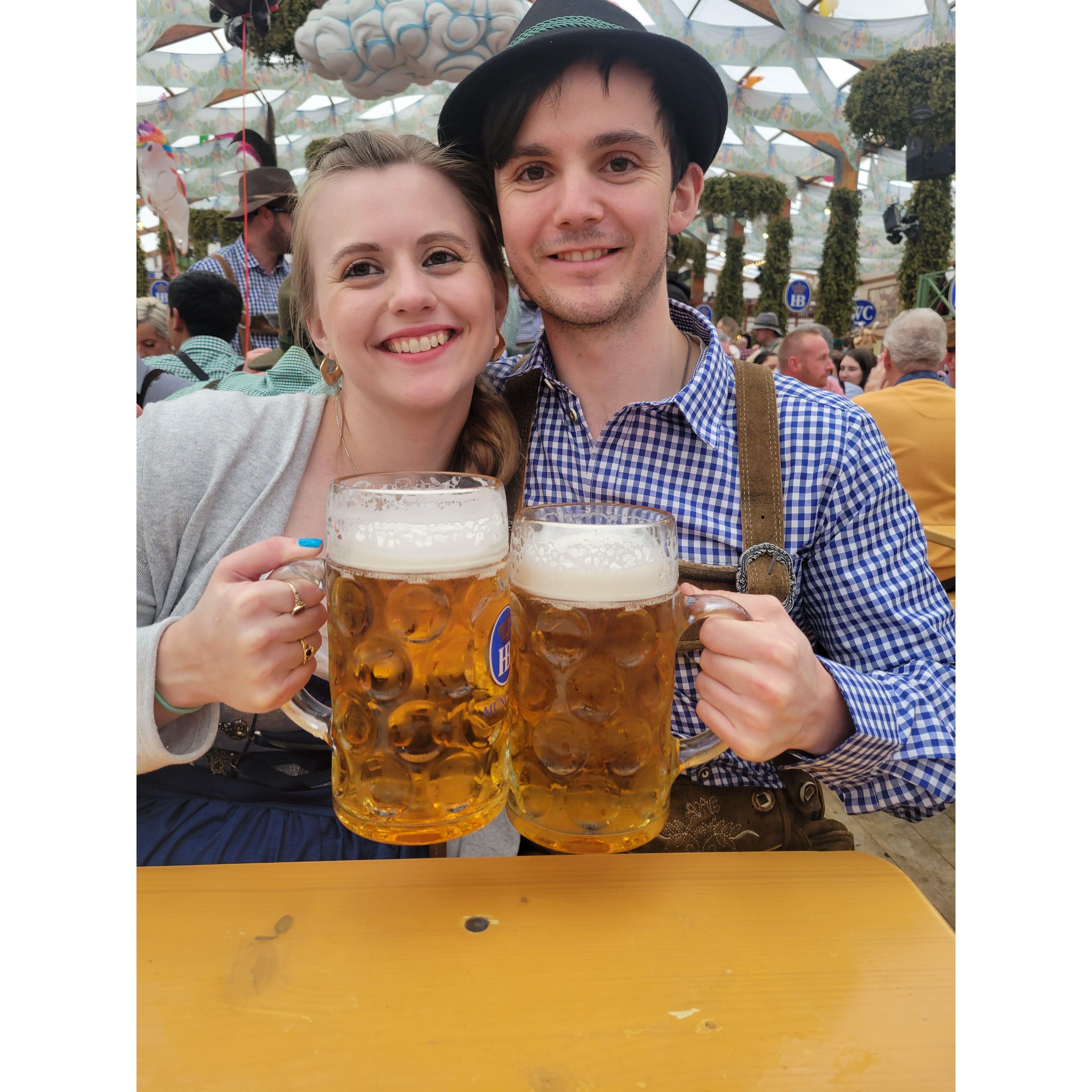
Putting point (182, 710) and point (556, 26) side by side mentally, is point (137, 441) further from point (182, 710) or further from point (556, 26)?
point (556, 26)

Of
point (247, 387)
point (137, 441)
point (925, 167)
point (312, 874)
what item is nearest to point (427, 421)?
point (137, 441)

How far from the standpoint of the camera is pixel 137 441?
1279mm

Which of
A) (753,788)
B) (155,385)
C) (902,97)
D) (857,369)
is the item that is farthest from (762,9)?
(753,788)

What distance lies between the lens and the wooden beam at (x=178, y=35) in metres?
7.78

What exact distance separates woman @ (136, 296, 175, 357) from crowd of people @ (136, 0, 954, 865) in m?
2.71

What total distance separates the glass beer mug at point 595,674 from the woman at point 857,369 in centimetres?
747

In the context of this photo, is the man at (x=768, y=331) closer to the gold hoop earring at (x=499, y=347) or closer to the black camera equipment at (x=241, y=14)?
the black camera equipment at (x=241, y=14)

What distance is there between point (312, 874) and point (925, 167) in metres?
8.23

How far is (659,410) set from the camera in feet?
4.35

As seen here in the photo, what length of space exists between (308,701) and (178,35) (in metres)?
10.1

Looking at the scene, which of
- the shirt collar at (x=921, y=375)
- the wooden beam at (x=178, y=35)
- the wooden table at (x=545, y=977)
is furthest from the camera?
the wooden beam at (x=178, y=35)

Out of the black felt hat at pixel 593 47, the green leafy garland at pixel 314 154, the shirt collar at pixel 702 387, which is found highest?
the black felt hat at pixel 593 47

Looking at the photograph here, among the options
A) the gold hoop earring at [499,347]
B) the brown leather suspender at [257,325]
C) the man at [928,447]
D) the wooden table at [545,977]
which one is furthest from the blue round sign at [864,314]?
the wooden table at [545,977]

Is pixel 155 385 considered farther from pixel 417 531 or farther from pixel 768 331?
pixel 768 331
